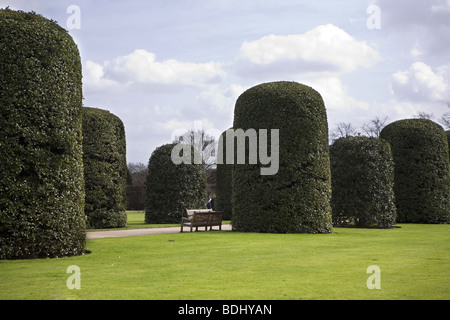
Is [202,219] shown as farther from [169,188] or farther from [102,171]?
[169,188]

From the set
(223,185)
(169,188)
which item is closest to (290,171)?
(169,188)

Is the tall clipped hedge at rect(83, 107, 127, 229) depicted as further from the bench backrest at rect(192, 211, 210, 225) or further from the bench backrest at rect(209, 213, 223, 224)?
the bench backrest at rect(209, 213, 223, 224)

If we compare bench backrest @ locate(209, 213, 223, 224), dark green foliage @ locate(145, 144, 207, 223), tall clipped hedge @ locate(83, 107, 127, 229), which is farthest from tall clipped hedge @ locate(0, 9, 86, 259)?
dark green foliage @ locate(145, 144, 207, 223)

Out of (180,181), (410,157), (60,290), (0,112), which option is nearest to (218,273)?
(60,290)

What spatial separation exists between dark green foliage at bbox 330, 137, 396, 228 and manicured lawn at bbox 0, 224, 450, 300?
680 centimetres

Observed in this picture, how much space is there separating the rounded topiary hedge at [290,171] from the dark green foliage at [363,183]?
3.76 meters

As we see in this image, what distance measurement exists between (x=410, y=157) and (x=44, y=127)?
1903 cm

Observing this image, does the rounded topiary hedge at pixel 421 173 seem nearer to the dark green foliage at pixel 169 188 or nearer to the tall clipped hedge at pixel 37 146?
the dark green foliage at pixel 169 188

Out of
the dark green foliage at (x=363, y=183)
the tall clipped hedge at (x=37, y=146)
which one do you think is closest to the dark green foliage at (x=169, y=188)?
the dark green foliage at (x=363, y=183)

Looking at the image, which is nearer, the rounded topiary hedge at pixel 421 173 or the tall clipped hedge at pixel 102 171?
the tall clipped hedge at pixel 102 171

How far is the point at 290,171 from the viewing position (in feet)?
55.9

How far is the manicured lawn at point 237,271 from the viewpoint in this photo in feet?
22.6

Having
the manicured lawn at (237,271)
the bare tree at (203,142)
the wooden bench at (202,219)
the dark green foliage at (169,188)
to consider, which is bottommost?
the manicured lawn at (237,271)

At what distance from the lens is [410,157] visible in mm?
24547
